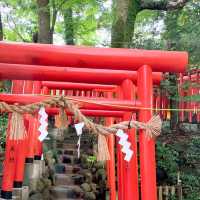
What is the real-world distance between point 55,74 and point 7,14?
8.73 m

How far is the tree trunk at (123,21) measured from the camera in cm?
837

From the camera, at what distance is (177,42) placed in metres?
9.15

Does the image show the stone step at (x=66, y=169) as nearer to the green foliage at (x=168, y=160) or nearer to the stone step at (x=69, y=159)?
the stone step at (x=69, y=159)

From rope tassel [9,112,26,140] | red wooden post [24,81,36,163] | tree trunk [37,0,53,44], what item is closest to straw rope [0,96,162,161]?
rope tassel [9,112,26,140]

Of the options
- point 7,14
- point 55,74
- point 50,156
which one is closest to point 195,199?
point 50,156

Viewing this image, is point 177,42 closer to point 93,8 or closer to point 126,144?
point 93,8

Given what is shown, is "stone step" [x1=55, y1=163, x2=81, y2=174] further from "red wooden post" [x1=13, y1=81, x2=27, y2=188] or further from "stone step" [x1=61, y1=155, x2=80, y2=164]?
"red wooden post" [x1=13, y1=81, x2=27, y2=188]

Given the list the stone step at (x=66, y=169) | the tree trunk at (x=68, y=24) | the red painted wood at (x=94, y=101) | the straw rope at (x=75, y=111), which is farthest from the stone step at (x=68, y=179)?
the straw rope at (x=75, y=111)

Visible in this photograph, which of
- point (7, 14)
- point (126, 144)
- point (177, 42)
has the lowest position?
point (126, 144)

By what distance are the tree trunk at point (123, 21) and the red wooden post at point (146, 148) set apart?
16.1 feet

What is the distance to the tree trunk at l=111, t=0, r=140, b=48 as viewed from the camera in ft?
27.5

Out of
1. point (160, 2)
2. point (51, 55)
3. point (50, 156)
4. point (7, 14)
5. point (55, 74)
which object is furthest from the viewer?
point (7, 14)

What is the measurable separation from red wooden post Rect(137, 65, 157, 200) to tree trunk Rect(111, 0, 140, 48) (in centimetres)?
492

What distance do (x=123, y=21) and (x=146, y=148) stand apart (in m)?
5.54
